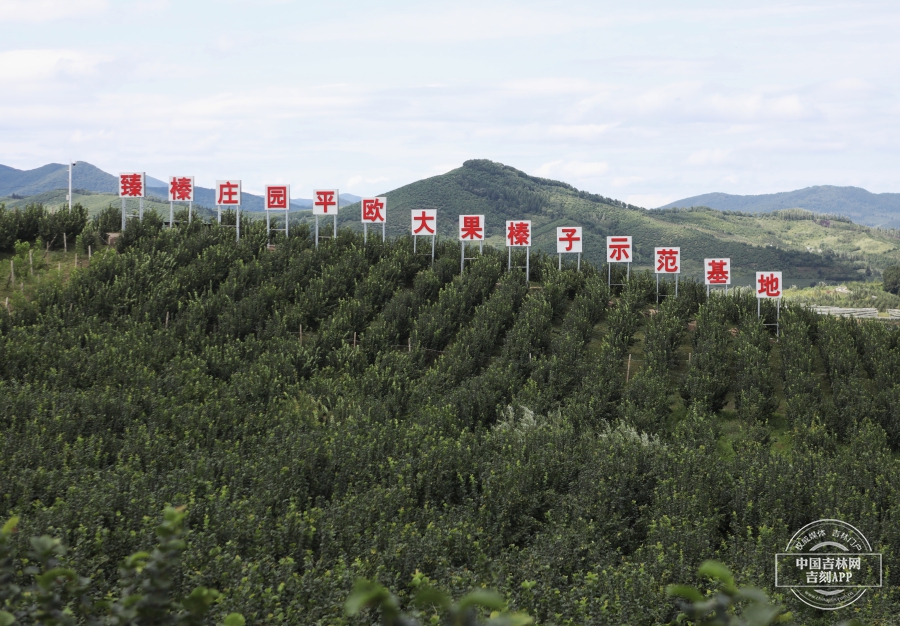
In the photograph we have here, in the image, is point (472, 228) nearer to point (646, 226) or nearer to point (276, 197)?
point (276, 197)

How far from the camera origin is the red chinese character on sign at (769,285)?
92.1 ft

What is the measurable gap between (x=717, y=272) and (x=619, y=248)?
166 inches

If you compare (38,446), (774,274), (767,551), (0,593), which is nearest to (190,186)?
(38,446)

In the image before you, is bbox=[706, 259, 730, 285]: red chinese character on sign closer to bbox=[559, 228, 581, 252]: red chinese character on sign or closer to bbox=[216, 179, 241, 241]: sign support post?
bbox=[559, 228, 581, 252]: red chinese character on sign

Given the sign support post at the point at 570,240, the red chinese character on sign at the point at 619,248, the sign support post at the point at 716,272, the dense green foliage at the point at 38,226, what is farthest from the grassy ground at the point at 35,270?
the sign support post at the point at 716,272

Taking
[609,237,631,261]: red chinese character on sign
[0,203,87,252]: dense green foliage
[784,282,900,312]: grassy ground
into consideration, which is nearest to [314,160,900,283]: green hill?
[784,282,900,312]: grassy ground

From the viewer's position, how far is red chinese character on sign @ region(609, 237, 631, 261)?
101 ft

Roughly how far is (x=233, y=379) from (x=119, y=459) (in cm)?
772

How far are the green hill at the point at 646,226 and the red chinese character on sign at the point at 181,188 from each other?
10207 cm

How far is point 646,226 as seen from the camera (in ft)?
519

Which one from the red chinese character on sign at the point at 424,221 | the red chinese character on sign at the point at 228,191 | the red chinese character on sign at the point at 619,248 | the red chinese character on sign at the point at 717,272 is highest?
the red chinese character on sign at the point at 228,191

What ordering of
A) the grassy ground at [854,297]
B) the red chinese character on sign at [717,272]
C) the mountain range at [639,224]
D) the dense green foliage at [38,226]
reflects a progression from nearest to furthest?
the red chinese character on sign at [717,272] → the dense green foliage at [38,226] → the grassy ground at [854,297] → the mountain range at [639,224]

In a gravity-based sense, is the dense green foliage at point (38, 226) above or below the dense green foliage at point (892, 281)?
above

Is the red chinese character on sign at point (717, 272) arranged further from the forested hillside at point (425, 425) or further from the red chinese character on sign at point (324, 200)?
the red chinese character on sign at point (324, 200)
